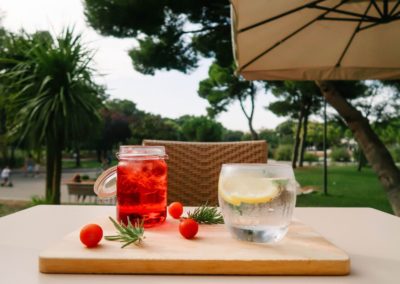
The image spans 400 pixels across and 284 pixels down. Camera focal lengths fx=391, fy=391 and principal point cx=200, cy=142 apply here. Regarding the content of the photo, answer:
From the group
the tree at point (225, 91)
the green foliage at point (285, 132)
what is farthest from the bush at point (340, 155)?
the tree at point (225, 91)

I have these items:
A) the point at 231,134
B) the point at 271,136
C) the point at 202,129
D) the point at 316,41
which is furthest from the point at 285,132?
the point at 316,41

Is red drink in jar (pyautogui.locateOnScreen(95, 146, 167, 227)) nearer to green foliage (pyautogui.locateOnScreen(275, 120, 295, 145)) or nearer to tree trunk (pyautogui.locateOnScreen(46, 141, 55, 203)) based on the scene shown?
tree trunk (pyautogui.locateOnScreen(46, 141, 55, 203))

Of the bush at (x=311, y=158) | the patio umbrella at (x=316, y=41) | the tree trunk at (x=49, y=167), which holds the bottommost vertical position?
the bush at (x=311, y=158)

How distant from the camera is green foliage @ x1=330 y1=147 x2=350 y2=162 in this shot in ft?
75.4

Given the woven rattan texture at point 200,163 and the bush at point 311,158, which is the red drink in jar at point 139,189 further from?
the bush at point 311,158

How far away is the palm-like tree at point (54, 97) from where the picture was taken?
183 inches

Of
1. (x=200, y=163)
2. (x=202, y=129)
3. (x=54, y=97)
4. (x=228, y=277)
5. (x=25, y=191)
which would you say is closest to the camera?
(x=228, y=277)

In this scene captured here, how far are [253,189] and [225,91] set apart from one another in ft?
56.5

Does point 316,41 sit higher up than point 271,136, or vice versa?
point 316,41

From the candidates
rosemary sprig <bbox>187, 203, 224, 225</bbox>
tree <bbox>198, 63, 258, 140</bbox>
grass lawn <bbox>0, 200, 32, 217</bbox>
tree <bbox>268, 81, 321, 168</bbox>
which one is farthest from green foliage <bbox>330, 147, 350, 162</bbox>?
rosemary sprig <bbox>187, 203, 224, 225</bbox>

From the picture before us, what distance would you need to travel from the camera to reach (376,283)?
1.67ft

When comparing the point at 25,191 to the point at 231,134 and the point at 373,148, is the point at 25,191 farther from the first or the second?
the point at 231,134

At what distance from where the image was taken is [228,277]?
0.53m

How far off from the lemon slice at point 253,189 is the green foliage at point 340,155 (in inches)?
934
